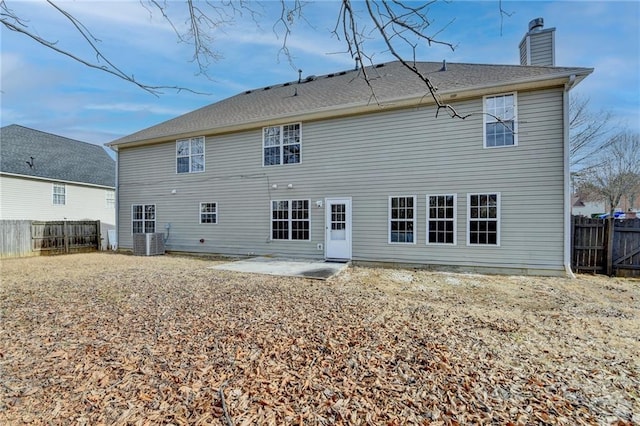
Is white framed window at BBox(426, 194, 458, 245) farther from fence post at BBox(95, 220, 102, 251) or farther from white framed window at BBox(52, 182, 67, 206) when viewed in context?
white framed window at BBox(52, 182, 67, 206)

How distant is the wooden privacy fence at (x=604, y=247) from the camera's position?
7727mm

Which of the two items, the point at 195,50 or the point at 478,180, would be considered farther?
the point at 478,180

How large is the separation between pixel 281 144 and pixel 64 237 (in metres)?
10.8

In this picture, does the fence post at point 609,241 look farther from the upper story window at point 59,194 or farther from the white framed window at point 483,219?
the upper story window at point 59,194

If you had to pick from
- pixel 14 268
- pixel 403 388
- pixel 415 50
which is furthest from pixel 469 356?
pixel 14 268

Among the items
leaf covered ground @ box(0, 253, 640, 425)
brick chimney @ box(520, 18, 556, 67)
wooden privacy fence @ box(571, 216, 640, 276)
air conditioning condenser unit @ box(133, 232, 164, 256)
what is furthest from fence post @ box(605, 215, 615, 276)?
air conditioning condenser unit @ box(133, 232, 164, 256)

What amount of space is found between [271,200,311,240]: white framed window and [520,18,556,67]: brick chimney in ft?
26.7

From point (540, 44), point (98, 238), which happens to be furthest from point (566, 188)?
point (98, 238)

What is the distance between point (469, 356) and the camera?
3184mm

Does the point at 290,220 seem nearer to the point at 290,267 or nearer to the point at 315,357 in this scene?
the point at 290,267

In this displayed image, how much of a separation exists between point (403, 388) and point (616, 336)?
3.36 m

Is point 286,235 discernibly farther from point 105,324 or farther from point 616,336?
point 616,336

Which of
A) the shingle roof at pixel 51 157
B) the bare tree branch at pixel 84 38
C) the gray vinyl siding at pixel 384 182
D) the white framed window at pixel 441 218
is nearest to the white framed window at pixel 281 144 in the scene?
the gray vinyl siding at pixel 384 182

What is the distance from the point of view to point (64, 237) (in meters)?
13.2
